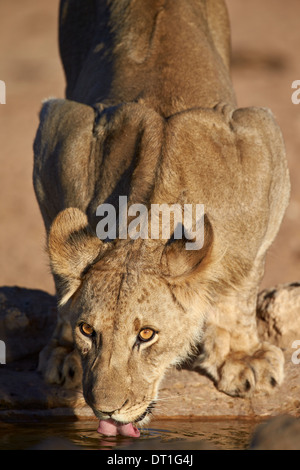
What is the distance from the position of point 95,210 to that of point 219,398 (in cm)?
144

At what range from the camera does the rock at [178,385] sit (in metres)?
5.28

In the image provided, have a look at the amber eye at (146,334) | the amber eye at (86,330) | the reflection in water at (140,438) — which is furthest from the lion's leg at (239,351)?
the amber eye at (86,330)

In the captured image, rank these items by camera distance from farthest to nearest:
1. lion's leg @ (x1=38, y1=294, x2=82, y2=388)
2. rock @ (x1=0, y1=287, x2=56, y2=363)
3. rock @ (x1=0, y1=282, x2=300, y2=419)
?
1. rock @ (x1=0, y1=287, x2=56, y2=363)
2. lion's leg @ (x1=38, y1=294, x2=82, y2=388)
3. rock @ (x1=0, y1=282, x2=300, y2=419)

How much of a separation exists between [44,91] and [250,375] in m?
13.4

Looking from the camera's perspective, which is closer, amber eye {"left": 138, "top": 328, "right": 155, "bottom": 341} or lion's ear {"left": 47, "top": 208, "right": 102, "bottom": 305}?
amber eye {"left": 138, "top": 328, "right": 155, "bottom": 341}

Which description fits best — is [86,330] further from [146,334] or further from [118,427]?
[118,427]

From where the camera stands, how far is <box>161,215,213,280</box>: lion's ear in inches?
173

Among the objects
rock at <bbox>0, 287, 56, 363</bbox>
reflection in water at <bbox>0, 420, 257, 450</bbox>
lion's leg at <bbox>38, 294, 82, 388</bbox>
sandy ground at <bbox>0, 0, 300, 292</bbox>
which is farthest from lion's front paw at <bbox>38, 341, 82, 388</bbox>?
sandy ground at <bbox>0, 0, 300, 292</bbox>

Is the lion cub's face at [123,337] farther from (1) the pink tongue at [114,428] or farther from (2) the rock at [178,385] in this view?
(2) the rock at [178,385]

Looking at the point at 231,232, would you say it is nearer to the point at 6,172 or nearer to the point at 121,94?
the point at 121,94

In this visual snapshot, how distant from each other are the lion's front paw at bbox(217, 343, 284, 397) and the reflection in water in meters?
0.28

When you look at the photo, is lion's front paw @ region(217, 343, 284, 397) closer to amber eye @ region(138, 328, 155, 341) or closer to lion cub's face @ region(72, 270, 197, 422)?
lion cub's face @ region(72, 270, 197, 422)

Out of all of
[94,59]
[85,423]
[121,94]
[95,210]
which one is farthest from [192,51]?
[85,423]

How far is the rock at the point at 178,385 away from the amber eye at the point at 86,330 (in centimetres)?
96
